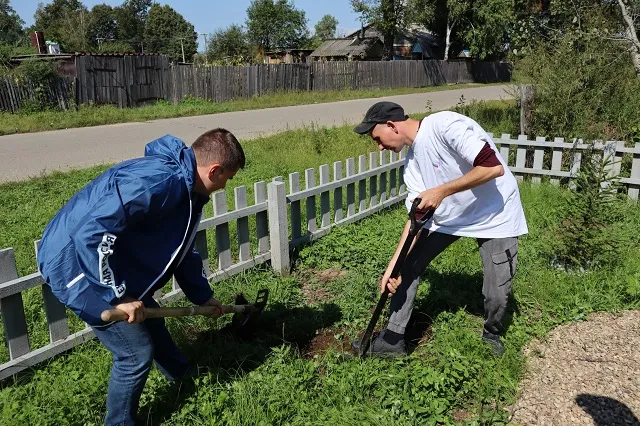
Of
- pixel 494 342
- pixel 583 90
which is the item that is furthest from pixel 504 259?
pixel 583 90

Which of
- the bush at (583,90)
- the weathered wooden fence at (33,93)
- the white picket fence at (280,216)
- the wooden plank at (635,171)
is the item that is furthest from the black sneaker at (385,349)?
the weathered wooden fence at (33,93)

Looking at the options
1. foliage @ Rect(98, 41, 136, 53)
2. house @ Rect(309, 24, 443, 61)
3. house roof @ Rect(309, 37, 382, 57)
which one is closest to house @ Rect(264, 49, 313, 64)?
house @ Rect(309, 24, 443, 61)

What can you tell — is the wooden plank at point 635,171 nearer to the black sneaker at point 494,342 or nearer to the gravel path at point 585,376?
the gravel path at point 585,376

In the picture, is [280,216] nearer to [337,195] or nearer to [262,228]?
[262,228]

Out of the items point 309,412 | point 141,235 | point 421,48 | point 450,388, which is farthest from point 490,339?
point 421,48

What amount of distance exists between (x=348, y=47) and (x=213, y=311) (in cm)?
4900

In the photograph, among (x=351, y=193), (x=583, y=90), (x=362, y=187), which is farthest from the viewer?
(x=583, y=90)

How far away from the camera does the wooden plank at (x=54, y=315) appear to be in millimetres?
3092

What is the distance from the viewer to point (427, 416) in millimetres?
2777

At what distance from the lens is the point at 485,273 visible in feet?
10.5

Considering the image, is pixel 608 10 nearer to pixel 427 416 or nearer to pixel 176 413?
pixel 427 416

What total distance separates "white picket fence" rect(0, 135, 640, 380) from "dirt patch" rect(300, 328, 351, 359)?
3.35 ft

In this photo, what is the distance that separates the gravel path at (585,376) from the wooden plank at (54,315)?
2634 millimetres

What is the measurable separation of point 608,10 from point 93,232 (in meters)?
10.6
